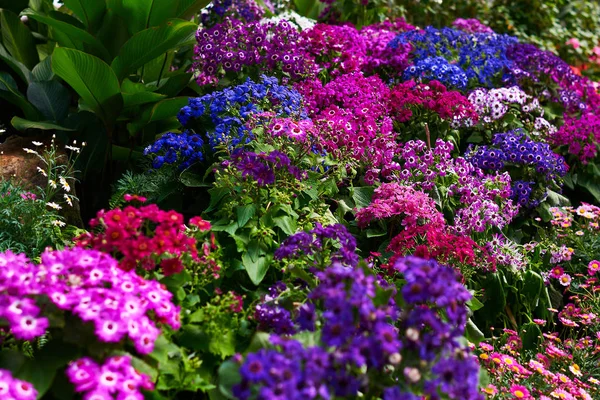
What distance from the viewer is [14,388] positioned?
1669 millimetres

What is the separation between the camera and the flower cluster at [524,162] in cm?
372

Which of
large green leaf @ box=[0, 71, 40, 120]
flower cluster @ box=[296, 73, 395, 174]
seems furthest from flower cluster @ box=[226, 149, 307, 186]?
large green leaf @ box=[0, 71, 40, 120]

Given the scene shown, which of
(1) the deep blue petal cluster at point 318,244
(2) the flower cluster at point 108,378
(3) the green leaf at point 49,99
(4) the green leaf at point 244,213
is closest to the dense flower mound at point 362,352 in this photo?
(2) the flower cluster at point 108,378

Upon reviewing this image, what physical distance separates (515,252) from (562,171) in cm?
92

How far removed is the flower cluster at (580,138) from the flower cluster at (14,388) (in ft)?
11.5

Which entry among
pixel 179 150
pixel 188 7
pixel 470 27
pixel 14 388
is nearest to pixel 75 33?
pixel 188 7

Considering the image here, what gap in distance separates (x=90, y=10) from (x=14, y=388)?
2.63m

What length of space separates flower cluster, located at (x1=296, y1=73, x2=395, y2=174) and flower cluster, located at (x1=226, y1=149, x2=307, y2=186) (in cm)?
39

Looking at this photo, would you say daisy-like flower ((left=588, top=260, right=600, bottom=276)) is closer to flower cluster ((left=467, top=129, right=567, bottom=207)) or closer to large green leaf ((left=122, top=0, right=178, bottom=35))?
flower cluster ((left=467, top=129, right=567, bottom=207))

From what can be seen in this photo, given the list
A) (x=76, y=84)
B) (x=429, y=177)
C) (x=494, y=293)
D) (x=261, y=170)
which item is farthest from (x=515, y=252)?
(x=76, y=84)

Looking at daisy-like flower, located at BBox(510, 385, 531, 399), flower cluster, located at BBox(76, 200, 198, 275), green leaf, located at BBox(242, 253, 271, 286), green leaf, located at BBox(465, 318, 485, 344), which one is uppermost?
flower cluster, located at BBox(76, 200, 198, 275)

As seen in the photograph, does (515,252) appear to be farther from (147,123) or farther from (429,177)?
(147,123)

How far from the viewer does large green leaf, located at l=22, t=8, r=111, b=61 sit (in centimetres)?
358

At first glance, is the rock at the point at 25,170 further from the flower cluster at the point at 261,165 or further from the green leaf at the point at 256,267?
the green leaf at the point at 256,267
